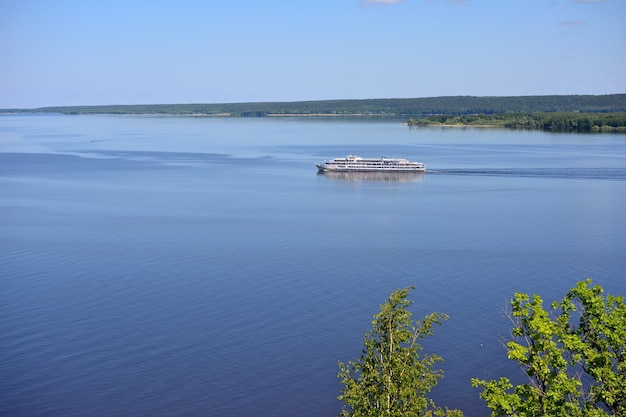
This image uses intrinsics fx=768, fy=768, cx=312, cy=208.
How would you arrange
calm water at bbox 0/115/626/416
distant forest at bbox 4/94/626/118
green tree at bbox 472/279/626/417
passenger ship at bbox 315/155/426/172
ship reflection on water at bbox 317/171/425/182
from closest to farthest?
1. green tree at bbox 472/279/626/417
2. calm water at bbox 0/115/626/416
3. ship reflection on water at bbox 317/171/425/182
4. passenger ship at bbox 315/155/426/172
5. distant forest at bbox 4/94/626/118

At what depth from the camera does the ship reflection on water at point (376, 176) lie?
44047 mm

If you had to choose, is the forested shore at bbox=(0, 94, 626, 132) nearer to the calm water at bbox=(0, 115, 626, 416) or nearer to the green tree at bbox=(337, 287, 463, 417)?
the calm water at bbox=(0, 115, 626, 416)

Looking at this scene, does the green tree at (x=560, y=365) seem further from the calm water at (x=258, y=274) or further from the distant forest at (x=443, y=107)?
the distant forest at (x=443, y=107)

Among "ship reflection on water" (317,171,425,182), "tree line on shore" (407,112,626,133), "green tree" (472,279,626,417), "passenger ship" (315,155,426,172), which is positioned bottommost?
"ship reflection on water" (317,171,425,182)

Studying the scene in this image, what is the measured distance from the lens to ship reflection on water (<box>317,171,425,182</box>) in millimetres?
44047

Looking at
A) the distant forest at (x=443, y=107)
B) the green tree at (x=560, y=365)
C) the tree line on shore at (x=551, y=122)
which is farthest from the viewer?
the distant forest at (x=443, y=107)

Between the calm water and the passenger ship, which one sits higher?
the passenger ship

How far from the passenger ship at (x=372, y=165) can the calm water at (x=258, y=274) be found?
9.82 feet

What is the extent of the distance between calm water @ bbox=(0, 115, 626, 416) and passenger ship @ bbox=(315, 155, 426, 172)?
2.99 m

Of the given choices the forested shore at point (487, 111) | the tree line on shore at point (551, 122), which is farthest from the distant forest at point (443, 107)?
the tree line on shore at point (551, 122)

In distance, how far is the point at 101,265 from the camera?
21.0m

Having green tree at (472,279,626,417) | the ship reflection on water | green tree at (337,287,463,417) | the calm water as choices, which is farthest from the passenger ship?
green tree at (472,279,626,417)

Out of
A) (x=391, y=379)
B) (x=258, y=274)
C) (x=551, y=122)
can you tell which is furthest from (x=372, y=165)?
(x=551, y=122)

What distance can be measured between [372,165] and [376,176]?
1505 mm
